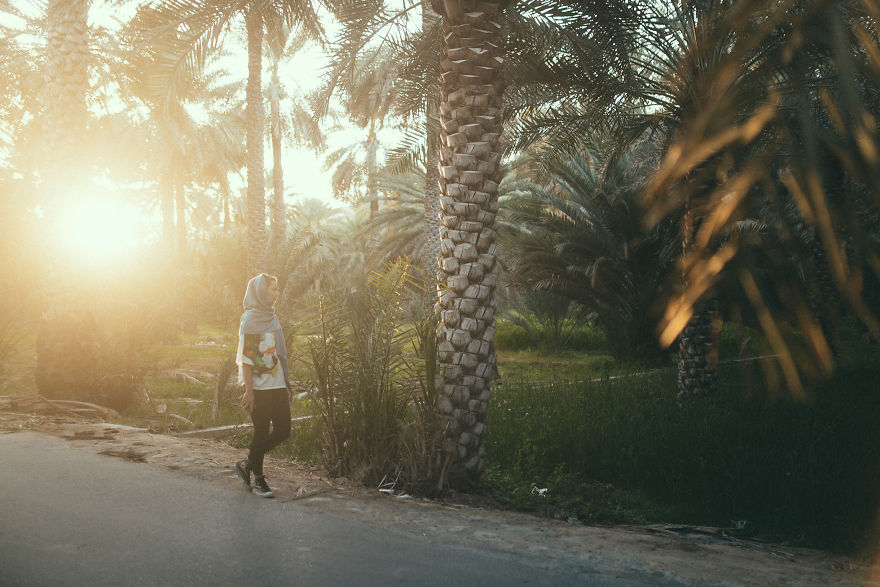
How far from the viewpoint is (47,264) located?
10328 mm

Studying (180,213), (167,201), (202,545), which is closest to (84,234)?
(202,545)

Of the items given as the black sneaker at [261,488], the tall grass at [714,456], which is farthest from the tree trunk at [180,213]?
the black sneaker at [261,488]

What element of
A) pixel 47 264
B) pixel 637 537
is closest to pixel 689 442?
pixel 637 537

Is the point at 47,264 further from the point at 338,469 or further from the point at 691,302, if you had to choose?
the point at 691,302

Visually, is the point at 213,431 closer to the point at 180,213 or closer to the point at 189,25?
the point at 189,25

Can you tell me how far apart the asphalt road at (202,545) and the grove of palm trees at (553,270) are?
4.67ft

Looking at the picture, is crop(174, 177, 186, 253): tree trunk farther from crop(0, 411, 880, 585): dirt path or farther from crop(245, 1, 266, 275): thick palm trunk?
crop(0, 411, 880, 585): dirt path

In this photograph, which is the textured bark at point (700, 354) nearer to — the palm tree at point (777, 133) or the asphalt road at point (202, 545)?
the palm tree at point (777, 133)

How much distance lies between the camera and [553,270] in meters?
17.6

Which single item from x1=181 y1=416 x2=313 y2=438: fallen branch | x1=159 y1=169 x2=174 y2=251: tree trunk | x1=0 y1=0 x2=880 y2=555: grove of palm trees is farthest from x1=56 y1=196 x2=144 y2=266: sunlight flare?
x1=159 y1=169 x2=174 y2=251: tree trunk

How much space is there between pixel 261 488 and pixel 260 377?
0.94m

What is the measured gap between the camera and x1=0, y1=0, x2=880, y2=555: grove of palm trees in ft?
21.3

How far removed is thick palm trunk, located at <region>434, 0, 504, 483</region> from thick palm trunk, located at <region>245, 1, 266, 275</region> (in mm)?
10311

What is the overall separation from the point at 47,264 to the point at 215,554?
7.66 metres
